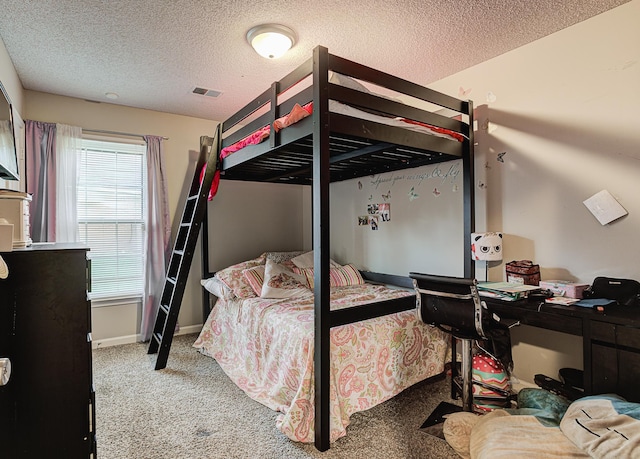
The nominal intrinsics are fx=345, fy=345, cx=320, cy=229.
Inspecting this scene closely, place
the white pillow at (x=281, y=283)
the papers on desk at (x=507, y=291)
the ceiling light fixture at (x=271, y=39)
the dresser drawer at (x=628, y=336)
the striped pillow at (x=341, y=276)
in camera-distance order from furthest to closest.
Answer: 1. the striped pillow at (x=341, y=276)
2. the white pillow at (x=281, y=283)
3. the ceiling light fixture at (x=271, y=39)
4. the papers on desk at (x=507, y=291)
5. the dresser drawer at (x=628, y=336)

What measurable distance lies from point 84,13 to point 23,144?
156cm

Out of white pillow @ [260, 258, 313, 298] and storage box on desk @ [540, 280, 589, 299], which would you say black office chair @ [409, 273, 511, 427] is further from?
white pillow @ [260, 258, 313, 298]

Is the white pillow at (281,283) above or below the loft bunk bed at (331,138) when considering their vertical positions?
below

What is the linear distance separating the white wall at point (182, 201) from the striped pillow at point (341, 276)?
109cm

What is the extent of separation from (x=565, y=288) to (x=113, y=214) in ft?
12.6

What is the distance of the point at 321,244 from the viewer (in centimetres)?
184

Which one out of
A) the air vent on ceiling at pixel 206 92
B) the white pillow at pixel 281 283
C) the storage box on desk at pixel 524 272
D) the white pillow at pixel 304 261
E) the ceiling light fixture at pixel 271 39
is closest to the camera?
the ceiling light fixture at pixel 271 39

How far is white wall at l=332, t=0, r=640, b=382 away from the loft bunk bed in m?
0.23

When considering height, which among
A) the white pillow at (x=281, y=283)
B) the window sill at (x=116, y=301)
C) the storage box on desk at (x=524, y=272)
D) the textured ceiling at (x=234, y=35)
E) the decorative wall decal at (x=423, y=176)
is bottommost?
the window sill at (x=116, y=301)

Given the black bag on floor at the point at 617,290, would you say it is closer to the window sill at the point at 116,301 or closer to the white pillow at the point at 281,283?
the white pillow at the point at 281,283

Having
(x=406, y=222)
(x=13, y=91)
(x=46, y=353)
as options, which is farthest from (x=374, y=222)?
(x=13, y=91)

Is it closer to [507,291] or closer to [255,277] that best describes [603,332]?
[507,291]

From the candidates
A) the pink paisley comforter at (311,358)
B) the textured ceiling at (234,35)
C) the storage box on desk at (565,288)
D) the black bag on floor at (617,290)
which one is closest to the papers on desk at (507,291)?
the storage box on desk at (565,288)

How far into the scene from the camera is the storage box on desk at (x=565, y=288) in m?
1.99
